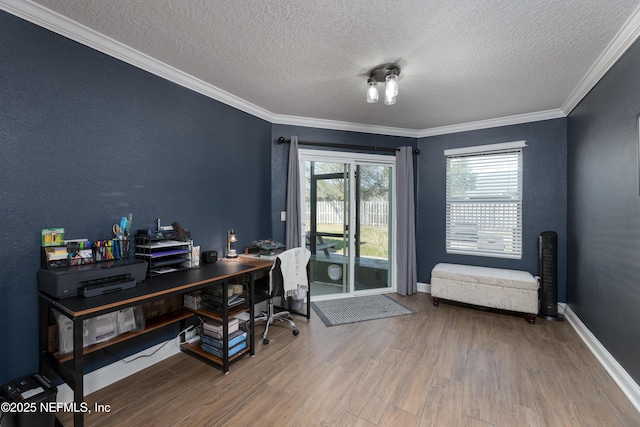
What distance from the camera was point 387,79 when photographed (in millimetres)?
2381

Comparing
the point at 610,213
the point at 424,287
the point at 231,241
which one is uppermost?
the point at 610,213

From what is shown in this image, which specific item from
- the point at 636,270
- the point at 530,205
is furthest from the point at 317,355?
the point at 530,205

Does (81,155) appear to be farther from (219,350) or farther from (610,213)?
(610,213)

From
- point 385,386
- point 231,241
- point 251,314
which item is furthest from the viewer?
point 231,241

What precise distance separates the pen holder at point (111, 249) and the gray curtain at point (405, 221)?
11.3 ft

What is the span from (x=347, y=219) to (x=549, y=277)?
2.56 metres

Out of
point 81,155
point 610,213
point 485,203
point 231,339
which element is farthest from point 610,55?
point 81,155

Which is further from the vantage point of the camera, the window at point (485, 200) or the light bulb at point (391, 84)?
the window at point (485, 200)

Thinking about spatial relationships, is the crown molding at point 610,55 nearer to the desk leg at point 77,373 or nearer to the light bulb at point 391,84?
the light bulb at point 391,84

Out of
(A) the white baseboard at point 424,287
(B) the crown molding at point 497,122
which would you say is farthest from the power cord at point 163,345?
(B) the crown molding at point 497,122

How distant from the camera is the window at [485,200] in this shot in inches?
145

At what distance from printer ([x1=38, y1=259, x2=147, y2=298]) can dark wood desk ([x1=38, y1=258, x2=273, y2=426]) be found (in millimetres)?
Answer: 42

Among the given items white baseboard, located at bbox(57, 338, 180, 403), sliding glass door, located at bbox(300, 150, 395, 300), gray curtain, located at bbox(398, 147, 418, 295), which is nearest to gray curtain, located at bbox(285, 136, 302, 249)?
sliding glass door, located at bbox(300, 150, 395, 300)

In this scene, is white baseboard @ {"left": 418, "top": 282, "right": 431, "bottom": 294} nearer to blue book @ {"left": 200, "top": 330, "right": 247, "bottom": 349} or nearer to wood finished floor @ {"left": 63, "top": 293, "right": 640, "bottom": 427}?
wood finished floor @ {"left": 63, "top": 293, "right": 640, "bottom": 427}
